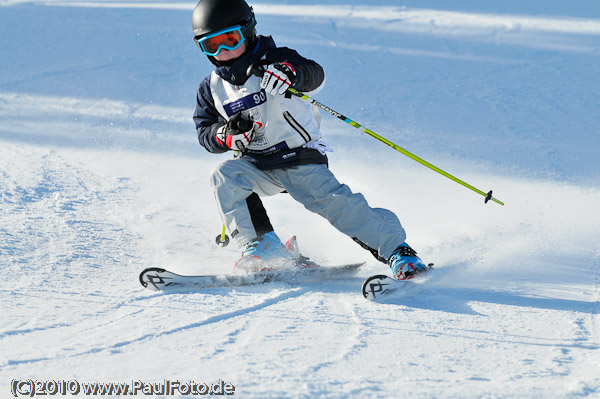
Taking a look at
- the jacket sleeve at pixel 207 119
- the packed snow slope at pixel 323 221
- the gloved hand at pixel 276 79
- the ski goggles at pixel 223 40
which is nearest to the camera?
the packed snow slope at pixel 323 221

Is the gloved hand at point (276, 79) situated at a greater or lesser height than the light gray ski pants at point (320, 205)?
greater

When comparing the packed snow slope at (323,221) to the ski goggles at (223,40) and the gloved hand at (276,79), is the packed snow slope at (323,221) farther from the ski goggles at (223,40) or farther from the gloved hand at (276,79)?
the ski goggles at (223,40)

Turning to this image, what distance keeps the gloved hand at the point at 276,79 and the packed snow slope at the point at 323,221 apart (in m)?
1.00

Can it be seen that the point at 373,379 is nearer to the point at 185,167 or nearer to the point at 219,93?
the point at 219,93

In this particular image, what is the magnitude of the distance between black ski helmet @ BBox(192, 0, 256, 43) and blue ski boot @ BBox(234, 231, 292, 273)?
1.14 metres

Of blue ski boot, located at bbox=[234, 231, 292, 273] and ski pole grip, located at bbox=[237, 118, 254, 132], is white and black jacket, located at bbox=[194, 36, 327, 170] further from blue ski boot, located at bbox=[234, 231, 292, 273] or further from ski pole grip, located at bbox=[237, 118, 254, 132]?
blue ski boot, located at bbox=[234, 231, 292, 273]

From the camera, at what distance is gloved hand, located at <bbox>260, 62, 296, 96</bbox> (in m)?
3.47

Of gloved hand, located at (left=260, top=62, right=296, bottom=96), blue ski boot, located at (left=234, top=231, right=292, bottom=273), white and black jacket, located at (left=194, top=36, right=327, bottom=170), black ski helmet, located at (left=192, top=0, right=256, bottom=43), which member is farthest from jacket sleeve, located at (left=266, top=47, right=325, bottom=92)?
blue ski boot, located at (left=234, top=231, right=292, bottom=273)

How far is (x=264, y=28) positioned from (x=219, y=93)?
22.0ft

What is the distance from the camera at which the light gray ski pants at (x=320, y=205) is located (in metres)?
3.71

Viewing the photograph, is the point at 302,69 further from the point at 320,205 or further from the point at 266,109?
the point at 320,205

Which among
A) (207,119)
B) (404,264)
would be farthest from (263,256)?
(207,119)

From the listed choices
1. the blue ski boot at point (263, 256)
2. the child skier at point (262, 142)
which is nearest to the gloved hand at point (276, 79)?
the child skier at point (262, 142)

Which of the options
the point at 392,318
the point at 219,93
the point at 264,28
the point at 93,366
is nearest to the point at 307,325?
the point at 392,318
